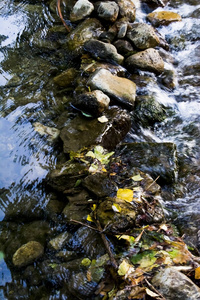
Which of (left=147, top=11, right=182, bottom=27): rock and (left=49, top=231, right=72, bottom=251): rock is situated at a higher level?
(left=49, top=231, right=72, bottom=251): rock

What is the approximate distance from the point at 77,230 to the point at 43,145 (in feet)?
5.02

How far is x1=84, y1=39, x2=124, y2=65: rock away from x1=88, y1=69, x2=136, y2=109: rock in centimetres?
88

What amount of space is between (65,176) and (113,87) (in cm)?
204

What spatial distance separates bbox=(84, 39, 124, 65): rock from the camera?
5398 millimetres

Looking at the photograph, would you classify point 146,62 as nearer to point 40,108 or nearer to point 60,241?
point 40,108

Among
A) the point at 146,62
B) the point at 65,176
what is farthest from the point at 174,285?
the point at 146,62

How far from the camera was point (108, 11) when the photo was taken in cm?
624

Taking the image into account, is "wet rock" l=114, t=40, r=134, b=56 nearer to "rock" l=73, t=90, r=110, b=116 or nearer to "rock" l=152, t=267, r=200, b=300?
"rock" l=73, t=90, r=110, b=116

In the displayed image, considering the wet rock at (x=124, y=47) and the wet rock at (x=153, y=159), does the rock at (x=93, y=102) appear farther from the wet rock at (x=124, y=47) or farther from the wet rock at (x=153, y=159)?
the wet rock at (x=124, y=47)

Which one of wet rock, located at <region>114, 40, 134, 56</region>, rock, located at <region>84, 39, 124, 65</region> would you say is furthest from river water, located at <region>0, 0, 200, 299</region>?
wet rock, located at <region>114, 40, 134, 56</region>

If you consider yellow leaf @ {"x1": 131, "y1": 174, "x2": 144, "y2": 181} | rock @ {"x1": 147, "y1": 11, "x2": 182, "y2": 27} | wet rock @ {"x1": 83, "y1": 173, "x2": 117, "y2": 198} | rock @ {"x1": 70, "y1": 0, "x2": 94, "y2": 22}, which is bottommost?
rock @ {"x1": 147, "y1": 11, "x2": 182, "y2": 27}

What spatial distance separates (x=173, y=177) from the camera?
3486mm

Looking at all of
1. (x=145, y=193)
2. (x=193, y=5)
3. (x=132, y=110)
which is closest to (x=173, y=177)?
(x=145, y=193)

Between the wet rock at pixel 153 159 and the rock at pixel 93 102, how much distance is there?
2.47ft
